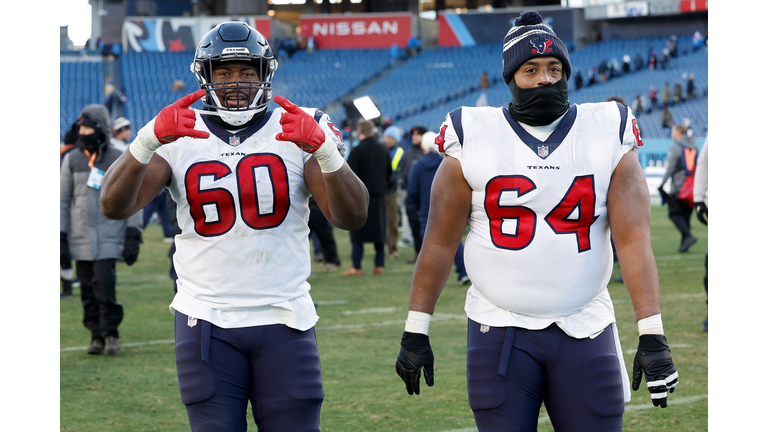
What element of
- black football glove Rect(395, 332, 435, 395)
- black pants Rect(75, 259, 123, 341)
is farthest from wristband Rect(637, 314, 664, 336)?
black pants Rect(75, 259, 123, 341)

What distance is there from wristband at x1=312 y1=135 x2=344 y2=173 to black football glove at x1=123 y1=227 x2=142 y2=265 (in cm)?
386

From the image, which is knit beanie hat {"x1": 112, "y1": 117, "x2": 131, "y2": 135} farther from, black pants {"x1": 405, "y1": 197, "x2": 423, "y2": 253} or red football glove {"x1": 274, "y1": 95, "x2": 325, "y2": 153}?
red football glove {"x1": 274, "y1": 95, "x2": 325, "y2": 153}

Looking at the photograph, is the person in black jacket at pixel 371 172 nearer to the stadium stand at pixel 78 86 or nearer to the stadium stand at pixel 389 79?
the stadium stand at pixel 389 79

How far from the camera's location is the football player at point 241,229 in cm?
296

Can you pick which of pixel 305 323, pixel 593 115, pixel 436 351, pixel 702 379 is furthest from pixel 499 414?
pixel 436 351

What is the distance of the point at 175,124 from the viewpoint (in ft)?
9.14

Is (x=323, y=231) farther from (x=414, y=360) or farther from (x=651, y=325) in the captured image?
(x=651, y=325)

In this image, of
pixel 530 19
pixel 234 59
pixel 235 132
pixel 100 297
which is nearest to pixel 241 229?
pixel 235 132

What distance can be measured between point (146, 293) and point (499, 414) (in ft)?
24.2

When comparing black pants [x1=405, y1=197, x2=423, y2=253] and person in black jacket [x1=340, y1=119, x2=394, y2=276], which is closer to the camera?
person in black jacket [x1=340, y1=119, x2=394, y2=276]

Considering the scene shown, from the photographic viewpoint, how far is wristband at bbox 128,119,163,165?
2818mm

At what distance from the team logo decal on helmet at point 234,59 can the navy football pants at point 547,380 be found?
3.71 ft

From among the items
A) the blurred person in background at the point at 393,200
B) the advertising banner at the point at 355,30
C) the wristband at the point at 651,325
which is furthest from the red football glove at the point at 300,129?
the advertising banner at the point at 355,30

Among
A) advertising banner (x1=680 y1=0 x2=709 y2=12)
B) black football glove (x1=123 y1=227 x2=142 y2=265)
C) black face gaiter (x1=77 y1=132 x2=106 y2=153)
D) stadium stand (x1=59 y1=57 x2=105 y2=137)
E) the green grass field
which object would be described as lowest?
the green grass field
